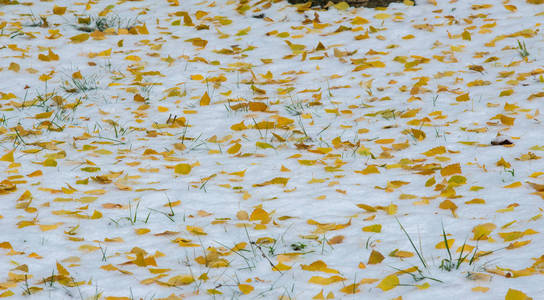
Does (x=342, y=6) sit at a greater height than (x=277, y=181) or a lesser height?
greater

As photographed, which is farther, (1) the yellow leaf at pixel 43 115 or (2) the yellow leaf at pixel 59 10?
(2) the yellow leaf at pixel 59 10

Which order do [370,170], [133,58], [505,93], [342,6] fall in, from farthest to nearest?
[342,6]
[133,58]
[505,93]
[370,170]

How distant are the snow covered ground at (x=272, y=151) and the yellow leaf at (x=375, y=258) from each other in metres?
0.02

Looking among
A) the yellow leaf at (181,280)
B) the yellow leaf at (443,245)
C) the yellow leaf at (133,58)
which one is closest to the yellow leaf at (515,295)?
the yellow leaf at (443,245)

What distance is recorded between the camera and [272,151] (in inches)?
139

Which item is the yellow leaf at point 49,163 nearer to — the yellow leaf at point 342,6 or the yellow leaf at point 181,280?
the yellow leaf at point 181,280

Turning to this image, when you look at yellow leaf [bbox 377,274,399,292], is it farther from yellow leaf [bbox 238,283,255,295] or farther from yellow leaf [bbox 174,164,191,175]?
yellow leaf [bbox 174,164,191,175]

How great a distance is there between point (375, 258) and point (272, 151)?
1443 mm

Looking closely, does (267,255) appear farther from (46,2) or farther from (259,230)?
(46,2)

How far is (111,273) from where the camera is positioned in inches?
87.3

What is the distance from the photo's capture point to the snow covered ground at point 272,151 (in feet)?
7.14

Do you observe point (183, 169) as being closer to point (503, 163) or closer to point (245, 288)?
point (245, 288)

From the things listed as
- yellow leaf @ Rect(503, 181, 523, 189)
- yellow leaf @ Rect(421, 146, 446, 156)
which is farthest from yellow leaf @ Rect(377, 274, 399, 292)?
yellow leaf @ Rect(421, 146, 446, 156)

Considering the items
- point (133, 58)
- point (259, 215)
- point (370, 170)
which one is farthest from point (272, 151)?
point (133, 58)
